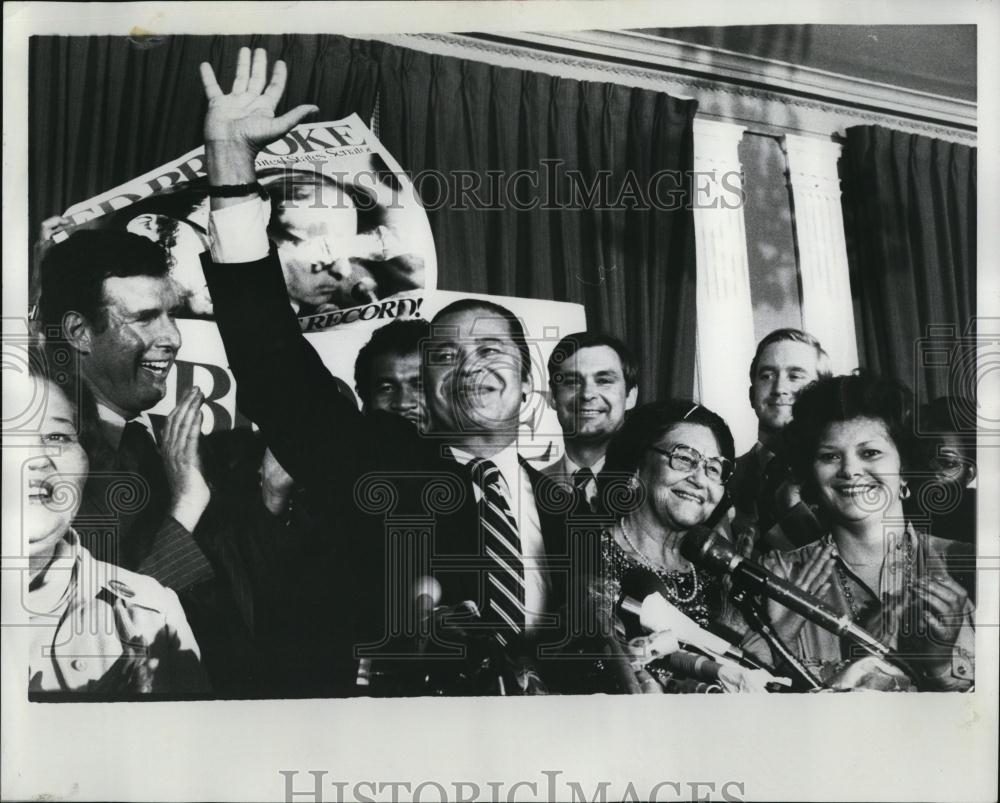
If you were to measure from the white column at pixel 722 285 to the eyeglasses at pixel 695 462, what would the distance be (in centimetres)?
7

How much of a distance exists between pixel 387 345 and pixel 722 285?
3.52 ft

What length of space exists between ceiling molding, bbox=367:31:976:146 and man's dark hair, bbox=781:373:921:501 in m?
0.82

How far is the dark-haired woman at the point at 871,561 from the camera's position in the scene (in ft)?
9.82

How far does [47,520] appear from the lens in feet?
9.78

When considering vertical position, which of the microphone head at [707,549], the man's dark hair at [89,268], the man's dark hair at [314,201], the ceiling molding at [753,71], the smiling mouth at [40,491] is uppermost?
the ceiling molding at [753,71]

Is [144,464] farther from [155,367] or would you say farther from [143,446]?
[155,367]

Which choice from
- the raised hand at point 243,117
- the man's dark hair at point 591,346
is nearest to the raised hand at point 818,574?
the man's dark hair at point 591,346

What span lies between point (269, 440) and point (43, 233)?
0.96 metres

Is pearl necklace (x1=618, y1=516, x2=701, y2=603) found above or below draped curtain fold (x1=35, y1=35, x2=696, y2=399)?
below

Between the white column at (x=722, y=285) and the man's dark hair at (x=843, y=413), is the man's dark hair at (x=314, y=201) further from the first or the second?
the man's dark hair at (x=843, y=413)

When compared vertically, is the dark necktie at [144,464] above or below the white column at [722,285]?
below

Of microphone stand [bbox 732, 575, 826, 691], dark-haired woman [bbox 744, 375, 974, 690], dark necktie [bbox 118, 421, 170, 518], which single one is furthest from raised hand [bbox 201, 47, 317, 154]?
microphone stand [bbox 732, 575, 826, 691]

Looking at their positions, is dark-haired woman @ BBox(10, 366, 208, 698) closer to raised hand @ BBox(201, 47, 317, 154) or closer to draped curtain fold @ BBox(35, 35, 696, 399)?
draped curtain fold @ BBox(35, 35, 696, 399)

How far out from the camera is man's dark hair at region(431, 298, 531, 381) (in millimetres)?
3000
